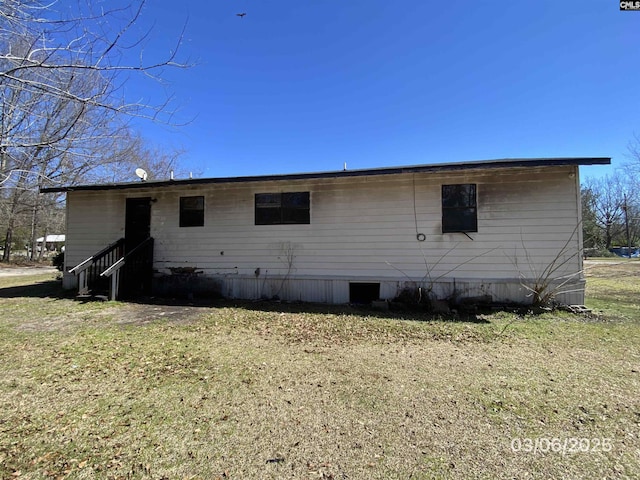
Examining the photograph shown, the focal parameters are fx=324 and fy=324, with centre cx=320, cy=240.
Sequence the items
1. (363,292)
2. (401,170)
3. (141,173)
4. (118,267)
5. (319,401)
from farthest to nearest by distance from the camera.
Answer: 1. (141,173)
2. (363,292)
3. (118,267)
4. (401,170)
5. (319,401)

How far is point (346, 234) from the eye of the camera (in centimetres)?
801

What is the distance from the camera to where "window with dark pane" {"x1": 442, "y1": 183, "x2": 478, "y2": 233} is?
24.3 feet

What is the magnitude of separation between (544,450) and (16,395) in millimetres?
4636

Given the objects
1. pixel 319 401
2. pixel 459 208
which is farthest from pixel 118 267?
pixel 459 208

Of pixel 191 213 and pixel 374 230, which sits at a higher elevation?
pixel 191 213

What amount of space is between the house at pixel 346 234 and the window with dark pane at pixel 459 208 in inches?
0.9

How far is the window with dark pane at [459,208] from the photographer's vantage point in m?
7.41

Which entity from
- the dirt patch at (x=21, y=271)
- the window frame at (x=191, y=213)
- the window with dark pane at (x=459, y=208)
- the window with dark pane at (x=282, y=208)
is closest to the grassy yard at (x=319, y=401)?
the window with dark pane at (x=459, y=208)

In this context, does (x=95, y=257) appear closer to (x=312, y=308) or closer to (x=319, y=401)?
(x=312, y=308)

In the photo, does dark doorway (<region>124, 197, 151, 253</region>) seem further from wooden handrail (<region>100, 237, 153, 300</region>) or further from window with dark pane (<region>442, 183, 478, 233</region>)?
window with dark pane (<region>442, 183, 478, 233</region>)

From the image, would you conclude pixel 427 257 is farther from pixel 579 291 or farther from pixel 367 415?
pixel 367 415

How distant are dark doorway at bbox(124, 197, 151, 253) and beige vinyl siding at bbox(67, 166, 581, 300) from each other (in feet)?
0.72

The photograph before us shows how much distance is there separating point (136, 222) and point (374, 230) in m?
6.92

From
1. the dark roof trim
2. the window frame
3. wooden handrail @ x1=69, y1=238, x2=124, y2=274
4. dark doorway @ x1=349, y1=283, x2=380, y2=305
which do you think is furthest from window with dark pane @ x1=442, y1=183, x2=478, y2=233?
wooden handrail @ x1=69, y1=238, x2=124, y2=274
